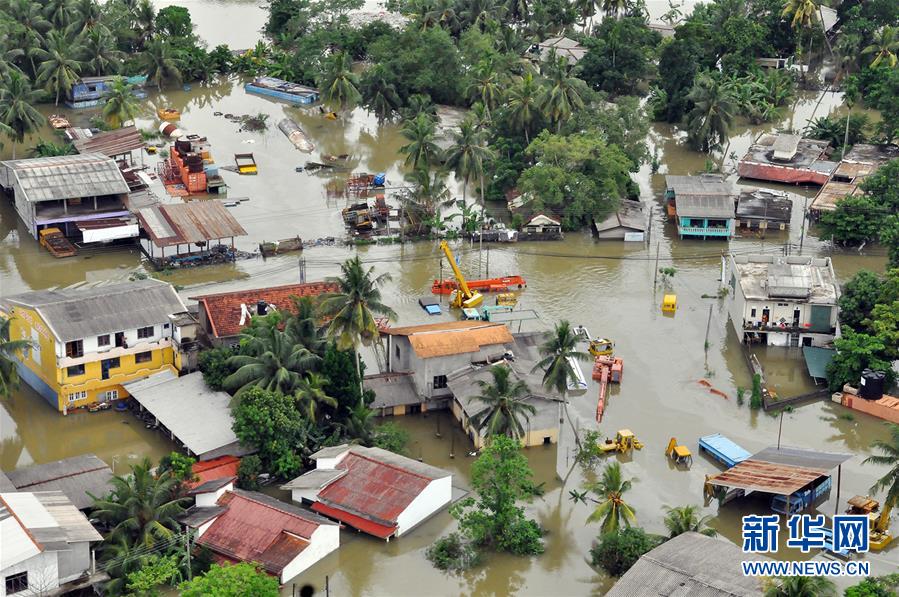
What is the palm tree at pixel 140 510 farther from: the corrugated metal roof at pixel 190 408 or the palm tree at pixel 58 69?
the palm tree at pixel 58 69

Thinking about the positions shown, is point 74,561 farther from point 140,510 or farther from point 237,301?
point 237,301

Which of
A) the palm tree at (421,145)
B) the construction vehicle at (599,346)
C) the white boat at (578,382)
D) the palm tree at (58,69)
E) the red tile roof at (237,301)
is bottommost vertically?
the white boat at (578,382)

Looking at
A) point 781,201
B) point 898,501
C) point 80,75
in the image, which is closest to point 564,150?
point 781,201

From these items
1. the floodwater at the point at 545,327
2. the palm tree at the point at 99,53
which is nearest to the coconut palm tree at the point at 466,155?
the floodwater at the point at 545,327

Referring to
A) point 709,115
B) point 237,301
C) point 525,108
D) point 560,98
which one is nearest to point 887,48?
point 709,115

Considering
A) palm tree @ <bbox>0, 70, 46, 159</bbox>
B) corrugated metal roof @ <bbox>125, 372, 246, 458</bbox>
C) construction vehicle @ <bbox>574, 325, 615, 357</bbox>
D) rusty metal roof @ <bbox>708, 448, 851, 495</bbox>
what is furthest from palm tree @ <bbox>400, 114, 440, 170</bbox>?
rusty metal roof @ <bbox>708, 448, 851, 495</bbox>
